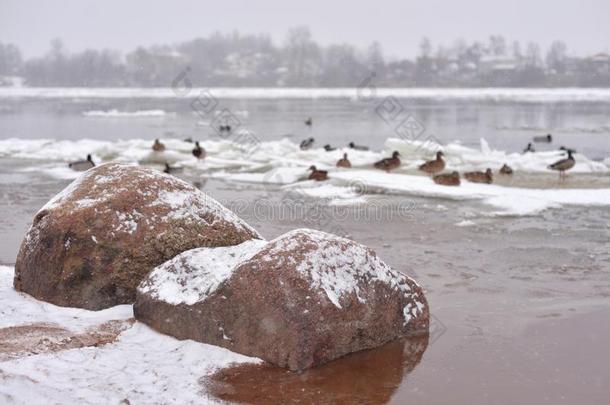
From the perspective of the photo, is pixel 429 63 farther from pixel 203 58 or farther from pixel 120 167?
pixel 120 167

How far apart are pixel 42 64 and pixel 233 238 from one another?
4995 inches

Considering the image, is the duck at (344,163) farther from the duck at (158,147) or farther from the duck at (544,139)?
the duck at (544,139)

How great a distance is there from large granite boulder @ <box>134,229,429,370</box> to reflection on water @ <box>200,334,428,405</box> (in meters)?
0.12

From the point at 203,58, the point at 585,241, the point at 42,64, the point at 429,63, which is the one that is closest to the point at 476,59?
the point at 429,63

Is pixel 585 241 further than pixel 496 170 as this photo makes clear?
No

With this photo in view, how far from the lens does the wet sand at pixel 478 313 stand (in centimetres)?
441

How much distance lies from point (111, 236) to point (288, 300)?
184cm

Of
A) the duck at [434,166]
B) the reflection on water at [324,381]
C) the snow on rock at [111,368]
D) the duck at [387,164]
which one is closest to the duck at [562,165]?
the duck at [434,166]

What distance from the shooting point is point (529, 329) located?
5438 mm

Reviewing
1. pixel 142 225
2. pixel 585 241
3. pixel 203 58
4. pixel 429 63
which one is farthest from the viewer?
pixel 203 58

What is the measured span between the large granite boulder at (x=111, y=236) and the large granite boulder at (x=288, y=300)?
0.38m

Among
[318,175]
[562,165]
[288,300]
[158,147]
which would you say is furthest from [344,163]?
[288,300]

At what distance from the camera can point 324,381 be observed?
178 inches

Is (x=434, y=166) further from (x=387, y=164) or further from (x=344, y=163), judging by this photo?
(x=344, y=163)
